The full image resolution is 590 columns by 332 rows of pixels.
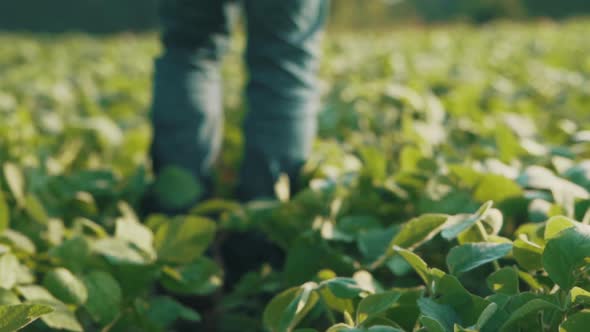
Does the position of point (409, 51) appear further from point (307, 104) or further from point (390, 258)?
point (390, 258)

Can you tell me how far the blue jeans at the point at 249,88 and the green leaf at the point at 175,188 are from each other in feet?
0.30

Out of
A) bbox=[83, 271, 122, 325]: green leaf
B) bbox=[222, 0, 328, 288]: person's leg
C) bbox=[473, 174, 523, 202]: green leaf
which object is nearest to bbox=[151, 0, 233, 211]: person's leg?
bbox=[222, 0, 328, 288]: person's leg

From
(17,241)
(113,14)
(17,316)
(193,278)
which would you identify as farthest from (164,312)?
(113,14)

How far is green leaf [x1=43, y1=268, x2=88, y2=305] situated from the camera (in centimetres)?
103

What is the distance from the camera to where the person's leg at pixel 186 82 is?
1663mm

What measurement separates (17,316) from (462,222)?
56 centimetres

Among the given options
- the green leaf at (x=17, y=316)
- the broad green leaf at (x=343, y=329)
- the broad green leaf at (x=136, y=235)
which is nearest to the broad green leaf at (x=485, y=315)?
the broad green leaf at (x=343, y=329)

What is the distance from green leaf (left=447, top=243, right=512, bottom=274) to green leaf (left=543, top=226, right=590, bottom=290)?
0.20ft

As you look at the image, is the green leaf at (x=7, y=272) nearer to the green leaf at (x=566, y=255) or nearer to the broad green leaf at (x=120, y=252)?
the broad green leaf at (x=120, y=252)

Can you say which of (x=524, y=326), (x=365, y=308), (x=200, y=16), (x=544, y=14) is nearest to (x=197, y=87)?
(x=200, y=16)

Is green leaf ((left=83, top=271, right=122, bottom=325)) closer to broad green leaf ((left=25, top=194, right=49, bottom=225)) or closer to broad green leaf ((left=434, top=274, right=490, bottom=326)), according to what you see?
broad green leaf ((left=25, top=194, right=49, bottom=225))

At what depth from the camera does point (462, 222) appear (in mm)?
898

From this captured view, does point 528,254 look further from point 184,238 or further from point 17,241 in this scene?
point 17,241

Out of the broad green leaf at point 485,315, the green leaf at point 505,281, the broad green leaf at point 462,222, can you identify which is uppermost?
the broad green leaf at point 462,222
